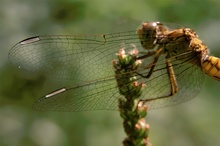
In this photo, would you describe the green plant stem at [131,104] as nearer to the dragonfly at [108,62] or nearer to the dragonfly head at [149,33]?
the dragonfly at [108,62]

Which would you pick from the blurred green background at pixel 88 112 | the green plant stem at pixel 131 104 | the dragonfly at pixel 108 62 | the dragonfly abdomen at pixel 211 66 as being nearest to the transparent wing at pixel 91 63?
the dragonfly at pixel 108 62

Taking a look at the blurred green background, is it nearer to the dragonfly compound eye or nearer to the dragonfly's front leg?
the dragonfly compound eye

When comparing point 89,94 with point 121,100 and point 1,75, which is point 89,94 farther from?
point 1,75

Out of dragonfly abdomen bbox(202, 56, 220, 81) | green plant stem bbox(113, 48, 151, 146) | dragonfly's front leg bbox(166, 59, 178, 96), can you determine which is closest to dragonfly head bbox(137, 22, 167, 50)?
dragonfly's front leg bbox(166, 59, 178, 96)

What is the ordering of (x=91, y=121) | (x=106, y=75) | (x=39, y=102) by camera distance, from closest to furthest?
(x=39, y=102) < (x=106, y=75) < (x=91, y=121)

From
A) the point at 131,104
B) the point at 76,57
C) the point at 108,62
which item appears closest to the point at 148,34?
the point at 108,62

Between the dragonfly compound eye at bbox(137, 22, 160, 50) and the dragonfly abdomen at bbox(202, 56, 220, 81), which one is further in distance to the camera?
the dragonfly abdomen at bbox(202, 56, 220, 81)

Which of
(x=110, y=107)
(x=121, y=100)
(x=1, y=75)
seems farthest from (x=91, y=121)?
(x=121, y=100)
